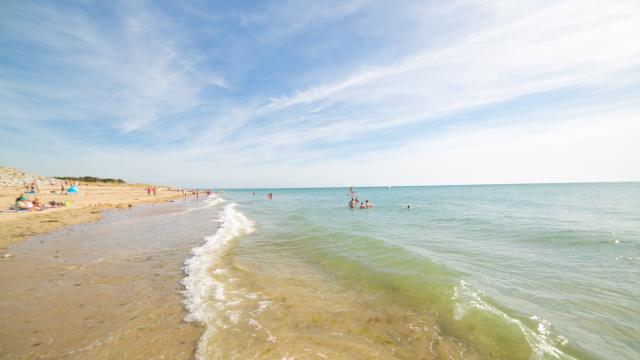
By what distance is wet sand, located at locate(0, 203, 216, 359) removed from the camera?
4.49 m

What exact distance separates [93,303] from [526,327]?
9.79 metres

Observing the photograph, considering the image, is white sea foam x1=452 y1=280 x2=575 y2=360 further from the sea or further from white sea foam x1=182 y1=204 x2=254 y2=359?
white sea foam x1=182 y1=204 x2=254 y2=359

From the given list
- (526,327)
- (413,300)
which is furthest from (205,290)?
(526,327)

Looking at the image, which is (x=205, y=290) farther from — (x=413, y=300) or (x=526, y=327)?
(x=526, y=327)

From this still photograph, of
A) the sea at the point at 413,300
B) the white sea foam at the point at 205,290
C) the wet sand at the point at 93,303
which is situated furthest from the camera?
the white sea foam at the point at 205,290

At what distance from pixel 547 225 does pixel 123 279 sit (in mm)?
26497

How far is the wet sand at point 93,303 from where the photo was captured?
4492mm

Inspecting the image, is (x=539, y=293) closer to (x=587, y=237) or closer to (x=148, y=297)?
(x=148, y=297)

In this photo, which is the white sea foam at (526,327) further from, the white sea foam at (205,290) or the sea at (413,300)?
the white sea foam at (205,290)

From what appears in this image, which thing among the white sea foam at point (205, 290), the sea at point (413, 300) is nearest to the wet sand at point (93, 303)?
the white sea foam at point (205, 290)

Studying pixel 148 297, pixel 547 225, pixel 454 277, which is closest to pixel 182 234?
pixel 148 297

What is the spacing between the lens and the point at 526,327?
5.77m

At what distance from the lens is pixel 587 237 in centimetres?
1553

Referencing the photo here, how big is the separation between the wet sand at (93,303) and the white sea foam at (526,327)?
20.3 ft
